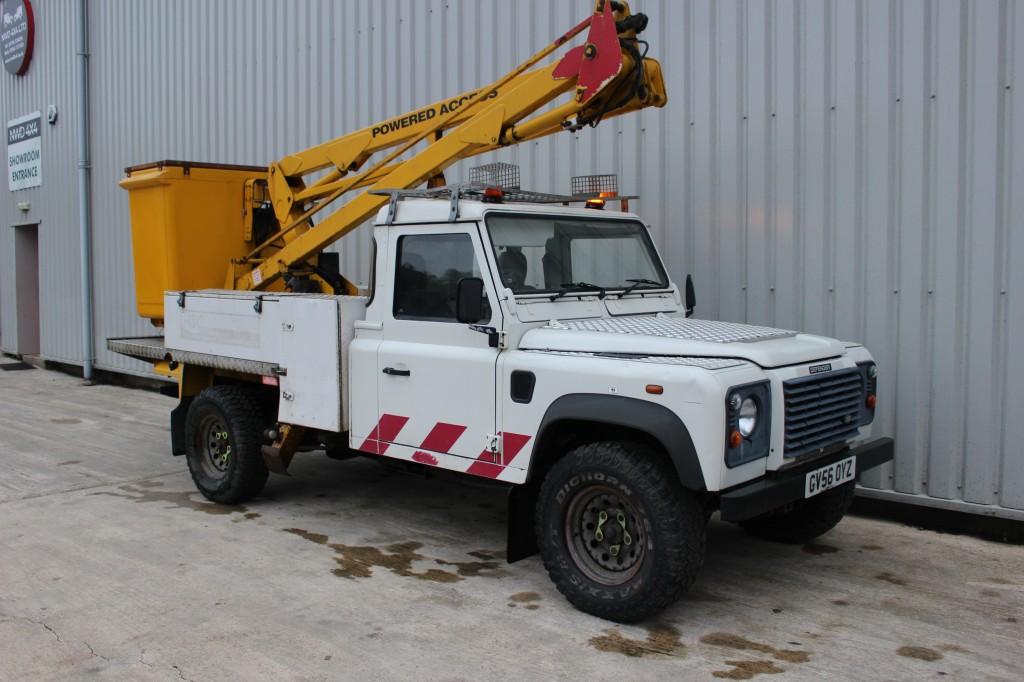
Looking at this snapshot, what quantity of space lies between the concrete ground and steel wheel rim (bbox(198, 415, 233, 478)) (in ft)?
0.94

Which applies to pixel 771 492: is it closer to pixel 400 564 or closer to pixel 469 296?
pixel 469 296

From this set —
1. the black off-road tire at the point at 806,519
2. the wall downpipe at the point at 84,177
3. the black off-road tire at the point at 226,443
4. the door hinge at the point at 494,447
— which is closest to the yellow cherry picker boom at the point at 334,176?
the black off-road tire at the point at 226,443

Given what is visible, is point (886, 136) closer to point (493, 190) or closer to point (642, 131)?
point (642, 131)

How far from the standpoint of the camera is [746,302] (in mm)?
6961

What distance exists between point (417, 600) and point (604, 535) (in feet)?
3.59

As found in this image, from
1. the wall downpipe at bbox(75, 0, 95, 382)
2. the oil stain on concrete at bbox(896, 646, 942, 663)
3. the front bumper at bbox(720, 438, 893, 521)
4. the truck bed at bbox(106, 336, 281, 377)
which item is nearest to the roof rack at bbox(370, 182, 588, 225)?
the truck bed at bbox(106, 336, 281, 377)

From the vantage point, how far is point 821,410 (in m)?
4.62

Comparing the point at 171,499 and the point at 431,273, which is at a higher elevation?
the point at 431,273

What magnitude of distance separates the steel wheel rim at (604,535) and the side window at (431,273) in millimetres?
1358

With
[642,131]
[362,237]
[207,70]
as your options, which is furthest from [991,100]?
[207,70]

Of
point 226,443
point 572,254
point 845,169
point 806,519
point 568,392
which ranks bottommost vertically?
point 806,519

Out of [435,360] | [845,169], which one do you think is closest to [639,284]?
[435,360]

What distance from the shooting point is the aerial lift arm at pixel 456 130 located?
5523 millimetres

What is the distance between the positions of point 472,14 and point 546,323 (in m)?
4.89
